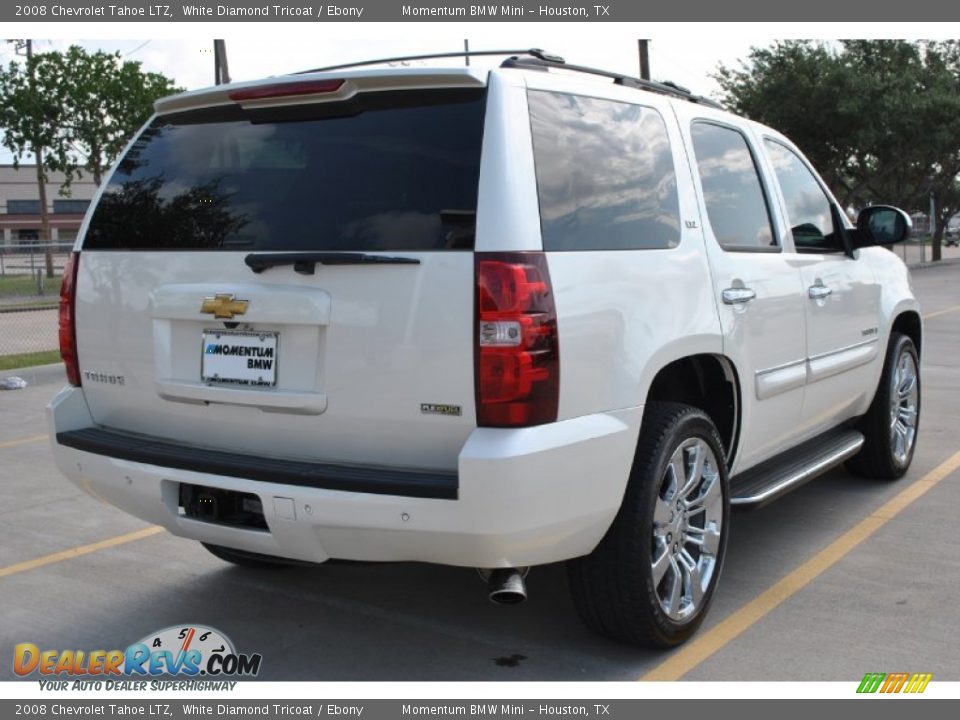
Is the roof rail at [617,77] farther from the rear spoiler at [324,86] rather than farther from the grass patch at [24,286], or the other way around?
the grass patch at [24,286]

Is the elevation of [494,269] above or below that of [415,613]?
above

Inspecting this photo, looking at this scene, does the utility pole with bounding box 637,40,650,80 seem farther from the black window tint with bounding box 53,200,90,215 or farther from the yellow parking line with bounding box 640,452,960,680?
the black window tint with bounding box 53,200,90,215

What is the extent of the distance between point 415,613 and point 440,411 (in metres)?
1.36

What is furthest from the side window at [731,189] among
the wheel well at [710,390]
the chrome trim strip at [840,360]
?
the chrome trim strip at [840,360]

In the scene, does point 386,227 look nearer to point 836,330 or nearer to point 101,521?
point 836,330

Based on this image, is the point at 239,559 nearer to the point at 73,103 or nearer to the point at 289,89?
the point at 289,89

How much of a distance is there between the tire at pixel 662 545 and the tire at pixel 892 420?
2.25 m

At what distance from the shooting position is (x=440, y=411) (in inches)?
126

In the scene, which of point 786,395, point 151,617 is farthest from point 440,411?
point 786,395

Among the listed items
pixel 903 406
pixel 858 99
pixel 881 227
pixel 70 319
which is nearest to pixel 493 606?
pixel 70 319

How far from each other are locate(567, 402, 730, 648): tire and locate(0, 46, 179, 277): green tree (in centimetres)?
2845

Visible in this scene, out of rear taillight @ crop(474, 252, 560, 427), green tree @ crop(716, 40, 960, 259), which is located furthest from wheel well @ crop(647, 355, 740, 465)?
green tree @ crop(716, 40, 960, 259)

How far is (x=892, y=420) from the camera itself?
610 cm
